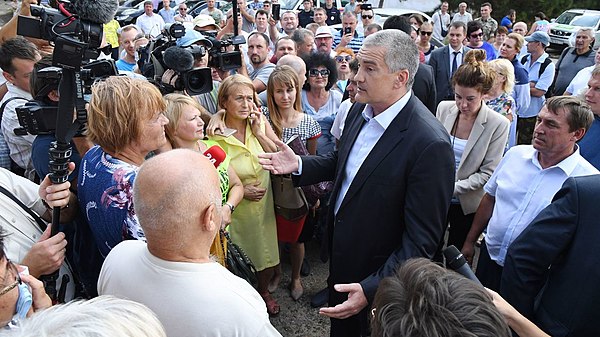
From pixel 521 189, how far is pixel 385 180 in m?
0.93

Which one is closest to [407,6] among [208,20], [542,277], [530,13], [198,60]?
[530,13]

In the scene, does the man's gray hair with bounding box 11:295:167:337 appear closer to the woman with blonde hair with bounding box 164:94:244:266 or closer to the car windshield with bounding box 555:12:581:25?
the woman with blonde hair with bounding box 164:94:244:266

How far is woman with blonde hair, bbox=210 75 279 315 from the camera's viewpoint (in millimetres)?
3068

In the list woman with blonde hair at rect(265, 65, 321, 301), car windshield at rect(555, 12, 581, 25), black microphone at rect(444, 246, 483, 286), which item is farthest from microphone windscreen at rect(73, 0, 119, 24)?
car windshield at rect(555, 12, 581, 25)

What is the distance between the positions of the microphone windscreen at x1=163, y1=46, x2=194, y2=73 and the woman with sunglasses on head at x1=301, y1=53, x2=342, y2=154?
167 cm

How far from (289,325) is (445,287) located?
2459 mm

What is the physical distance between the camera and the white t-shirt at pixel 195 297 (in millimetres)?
1260

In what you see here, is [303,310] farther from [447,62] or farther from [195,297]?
[447,62]

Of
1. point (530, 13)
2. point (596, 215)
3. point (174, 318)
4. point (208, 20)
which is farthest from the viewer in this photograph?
point (530, 13)

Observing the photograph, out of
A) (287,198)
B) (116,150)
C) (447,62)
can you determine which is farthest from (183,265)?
(447,62)

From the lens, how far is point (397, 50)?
2189 mm

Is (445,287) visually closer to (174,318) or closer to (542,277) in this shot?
(174,318)

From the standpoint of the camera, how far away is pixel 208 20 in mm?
5105

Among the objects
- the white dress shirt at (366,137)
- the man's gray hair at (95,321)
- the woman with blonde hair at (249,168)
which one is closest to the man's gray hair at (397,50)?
the white dress shirt at (366,137)
